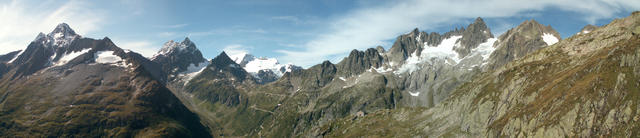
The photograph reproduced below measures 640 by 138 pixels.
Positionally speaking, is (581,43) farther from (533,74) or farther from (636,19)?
(533,74)

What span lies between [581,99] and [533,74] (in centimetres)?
4963

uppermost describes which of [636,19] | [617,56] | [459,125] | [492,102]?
[636,19]

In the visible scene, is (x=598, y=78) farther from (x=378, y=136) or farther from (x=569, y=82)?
(x=378, y=136)

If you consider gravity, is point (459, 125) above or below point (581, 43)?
below

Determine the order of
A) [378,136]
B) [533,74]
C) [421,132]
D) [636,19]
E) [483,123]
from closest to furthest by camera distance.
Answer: [483,123]
[533,74]
[421,132]
[636,19]
[378,136]

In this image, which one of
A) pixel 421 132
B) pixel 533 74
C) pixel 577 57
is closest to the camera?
pixel 533 74

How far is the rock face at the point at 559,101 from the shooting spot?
84000 millimetres

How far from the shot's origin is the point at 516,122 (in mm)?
109625

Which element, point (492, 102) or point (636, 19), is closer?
point (492, 102)

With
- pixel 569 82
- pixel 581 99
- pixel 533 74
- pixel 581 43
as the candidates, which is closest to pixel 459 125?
pixel 533 74

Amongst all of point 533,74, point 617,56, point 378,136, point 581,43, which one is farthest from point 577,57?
point 378,136

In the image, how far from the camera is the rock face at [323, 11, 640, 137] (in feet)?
276

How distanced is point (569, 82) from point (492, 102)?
2971cm

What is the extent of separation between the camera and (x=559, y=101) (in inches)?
4018
